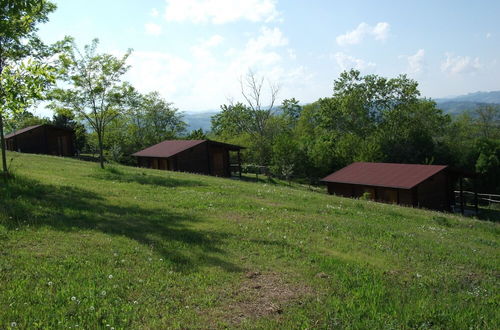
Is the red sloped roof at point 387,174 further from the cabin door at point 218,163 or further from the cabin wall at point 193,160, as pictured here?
the cabin wall at point 193,160

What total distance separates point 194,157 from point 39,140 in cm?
2008

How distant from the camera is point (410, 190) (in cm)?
3481

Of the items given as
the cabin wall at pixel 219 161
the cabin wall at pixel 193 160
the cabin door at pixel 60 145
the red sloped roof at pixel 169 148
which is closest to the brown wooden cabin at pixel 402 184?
the cabin wall at pixel 219 161

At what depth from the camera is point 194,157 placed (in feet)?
146

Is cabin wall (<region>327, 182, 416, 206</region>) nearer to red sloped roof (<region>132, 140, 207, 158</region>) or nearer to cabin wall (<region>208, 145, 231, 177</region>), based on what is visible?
cabin wall (<region>208, 145, 231, 177</region>)

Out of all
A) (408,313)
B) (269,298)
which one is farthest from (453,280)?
(269,298)

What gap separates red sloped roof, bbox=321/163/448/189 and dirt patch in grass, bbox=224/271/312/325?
93.5 feet

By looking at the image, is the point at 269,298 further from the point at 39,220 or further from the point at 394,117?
the point at 394,117

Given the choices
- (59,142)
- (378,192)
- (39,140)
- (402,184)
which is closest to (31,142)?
(39,140)

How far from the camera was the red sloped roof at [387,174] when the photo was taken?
115 ft

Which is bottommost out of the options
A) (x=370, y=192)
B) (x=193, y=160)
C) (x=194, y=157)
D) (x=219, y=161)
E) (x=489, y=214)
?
(x=489, y=214)

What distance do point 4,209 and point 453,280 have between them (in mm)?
11475

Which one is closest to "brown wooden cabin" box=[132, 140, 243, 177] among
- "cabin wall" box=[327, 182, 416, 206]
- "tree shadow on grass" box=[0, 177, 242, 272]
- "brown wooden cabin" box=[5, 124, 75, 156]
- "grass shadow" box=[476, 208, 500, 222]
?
"brown wooden cabin" box=[5, 124, 75, 156]

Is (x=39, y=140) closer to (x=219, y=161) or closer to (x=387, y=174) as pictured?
(x=219, y=161)
